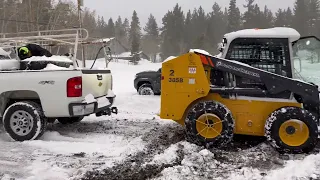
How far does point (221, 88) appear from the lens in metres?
5.64

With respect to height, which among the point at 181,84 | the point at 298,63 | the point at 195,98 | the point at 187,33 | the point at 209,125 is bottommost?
the point at 209,125

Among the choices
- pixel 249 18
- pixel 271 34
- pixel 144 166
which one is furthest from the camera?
pixel 249 18

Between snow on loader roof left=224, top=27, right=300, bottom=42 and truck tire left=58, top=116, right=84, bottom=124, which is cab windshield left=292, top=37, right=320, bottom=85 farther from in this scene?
truck tire left=58, top=116, right=84, bottom=124

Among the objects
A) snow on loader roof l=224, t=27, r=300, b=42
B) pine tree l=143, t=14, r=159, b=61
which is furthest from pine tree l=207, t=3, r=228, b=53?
snow on loader roof l=224, t=27, r=300, b=42

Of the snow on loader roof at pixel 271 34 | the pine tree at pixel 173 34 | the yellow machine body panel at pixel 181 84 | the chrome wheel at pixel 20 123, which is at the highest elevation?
the pine tree at pixel 173 34

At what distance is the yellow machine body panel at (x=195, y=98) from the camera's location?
546cm

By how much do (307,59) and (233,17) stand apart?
81.1m

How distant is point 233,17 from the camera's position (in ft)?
274

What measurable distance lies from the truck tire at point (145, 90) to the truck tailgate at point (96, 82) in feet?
17.9

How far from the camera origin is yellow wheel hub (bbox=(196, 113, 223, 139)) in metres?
5.45

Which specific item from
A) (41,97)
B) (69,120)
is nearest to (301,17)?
(69,120)

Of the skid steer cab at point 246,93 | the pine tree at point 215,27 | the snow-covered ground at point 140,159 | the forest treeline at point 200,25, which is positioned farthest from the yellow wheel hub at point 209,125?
the pine tree at point 215,27

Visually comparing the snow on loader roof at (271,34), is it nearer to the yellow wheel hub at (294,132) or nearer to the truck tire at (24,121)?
the yellow wheel hub at (294,132)

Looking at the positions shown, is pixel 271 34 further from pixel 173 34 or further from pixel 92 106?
pixel 173 34
